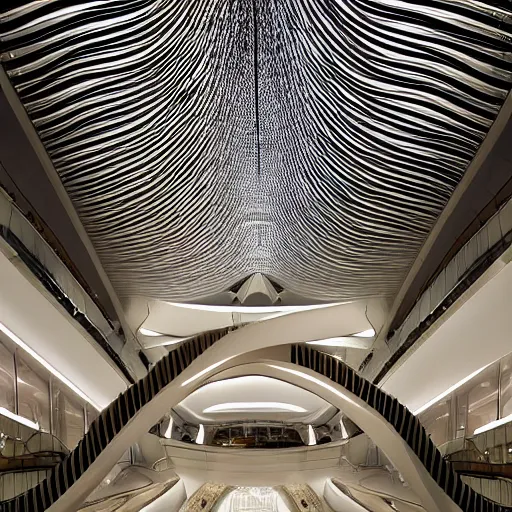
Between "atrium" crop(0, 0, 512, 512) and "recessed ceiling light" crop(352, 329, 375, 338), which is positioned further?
"recessed ceiling light" crop(352, 329, 375, 338)

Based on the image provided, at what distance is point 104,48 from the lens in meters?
0.40

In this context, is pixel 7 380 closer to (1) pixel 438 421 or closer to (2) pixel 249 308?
(2) pixel 249 308

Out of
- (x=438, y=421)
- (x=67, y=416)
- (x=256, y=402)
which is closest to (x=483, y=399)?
(x=438, y=421)

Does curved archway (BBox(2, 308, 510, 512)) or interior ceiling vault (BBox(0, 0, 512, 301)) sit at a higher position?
interior ceiling vault (BBox(0, 0, 512, 301))

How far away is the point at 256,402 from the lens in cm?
47

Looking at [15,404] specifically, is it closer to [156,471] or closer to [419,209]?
[156,471]

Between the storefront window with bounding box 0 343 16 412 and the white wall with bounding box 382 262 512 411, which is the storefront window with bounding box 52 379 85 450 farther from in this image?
the white wall with bounding box 382 262 512 411

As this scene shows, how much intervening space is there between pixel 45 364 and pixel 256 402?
0.14 meters

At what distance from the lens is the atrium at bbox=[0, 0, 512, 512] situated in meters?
0.40

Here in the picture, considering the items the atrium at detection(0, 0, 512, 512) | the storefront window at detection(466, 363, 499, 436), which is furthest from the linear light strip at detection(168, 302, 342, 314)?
the storefront window at detection(466, 363, 499, 436)

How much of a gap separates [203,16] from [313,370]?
0.22 m

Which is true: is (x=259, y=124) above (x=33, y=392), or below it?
above

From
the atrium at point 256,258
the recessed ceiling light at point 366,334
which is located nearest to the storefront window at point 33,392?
the atrium at point 256,258

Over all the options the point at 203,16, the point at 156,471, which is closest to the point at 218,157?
the point at 203,16
